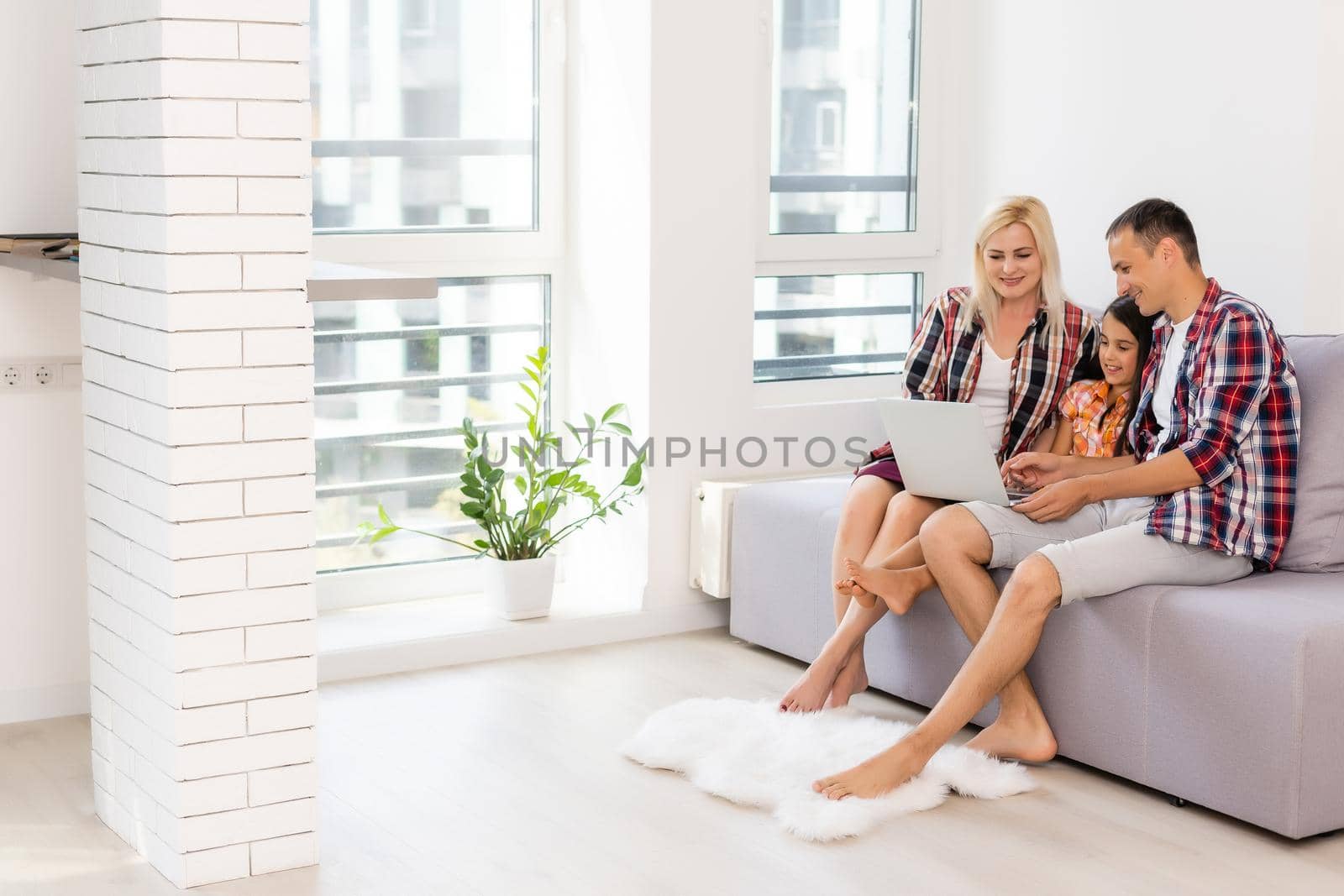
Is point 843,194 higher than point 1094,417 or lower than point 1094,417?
higher

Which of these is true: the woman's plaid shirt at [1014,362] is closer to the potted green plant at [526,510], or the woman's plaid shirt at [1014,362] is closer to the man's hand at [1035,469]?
the man's hand at [1035,469]

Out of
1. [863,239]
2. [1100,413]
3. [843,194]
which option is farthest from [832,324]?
[1100,413]

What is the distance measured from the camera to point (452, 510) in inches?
170

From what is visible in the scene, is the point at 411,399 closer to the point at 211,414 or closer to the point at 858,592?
the point at 858,592

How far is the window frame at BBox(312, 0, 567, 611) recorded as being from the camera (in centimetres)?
411

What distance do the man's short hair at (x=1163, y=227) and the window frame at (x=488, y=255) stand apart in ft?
5.66

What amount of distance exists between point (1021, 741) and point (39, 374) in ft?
7.35

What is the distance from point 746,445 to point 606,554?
493 mm

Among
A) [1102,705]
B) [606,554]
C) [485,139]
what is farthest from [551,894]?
[485,139]

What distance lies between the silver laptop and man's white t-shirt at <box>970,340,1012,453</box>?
0.24m

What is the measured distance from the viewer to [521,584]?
4.07 meters

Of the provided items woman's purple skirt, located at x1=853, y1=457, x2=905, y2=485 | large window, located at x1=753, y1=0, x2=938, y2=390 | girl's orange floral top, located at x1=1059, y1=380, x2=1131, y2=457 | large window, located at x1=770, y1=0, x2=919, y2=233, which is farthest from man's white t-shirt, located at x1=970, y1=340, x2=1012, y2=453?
large window, located at x1=770, y1=0, x2=919, y2=233

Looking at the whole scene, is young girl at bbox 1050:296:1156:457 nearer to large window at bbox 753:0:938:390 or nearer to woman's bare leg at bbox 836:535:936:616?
woman's bare leg at bbox 836:535:936:616

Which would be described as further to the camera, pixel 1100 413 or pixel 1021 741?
pixel 1100 413
